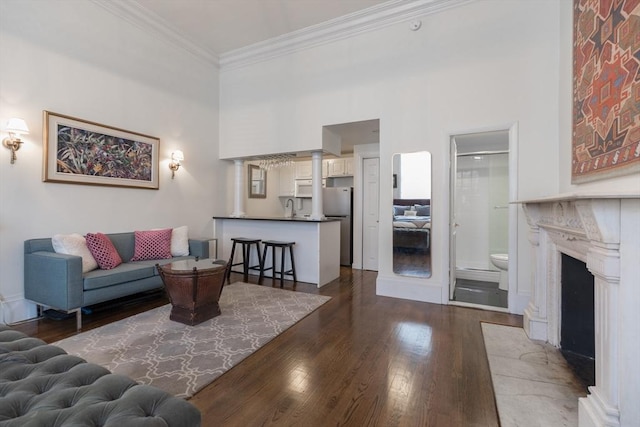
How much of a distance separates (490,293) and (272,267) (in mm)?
3240

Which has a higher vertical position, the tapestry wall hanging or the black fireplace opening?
the tapestry wall hanging

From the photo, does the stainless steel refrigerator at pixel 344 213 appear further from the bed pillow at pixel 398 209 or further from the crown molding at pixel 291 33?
the crown molding at pixel 291 33

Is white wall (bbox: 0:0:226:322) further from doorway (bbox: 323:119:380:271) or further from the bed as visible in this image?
the bed

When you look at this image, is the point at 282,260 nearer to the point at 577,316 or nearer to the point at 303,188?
the point at 303,188

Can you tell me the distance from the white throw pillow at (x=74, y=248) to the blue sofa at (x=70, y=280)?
2.8 inches

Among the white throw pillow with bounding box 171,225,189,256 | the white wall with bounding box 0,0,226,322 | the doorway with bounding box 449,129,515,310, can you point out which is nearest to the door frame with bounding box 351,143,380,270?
the doorway with bounding box 449,129,515,310

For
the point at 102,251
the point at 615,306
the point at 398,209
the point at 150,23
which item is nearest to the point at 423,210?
the point at 398,209

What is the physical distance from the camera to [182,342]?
241cm

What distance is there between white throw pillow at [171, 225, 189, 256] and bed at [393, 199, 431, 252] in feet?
9.51

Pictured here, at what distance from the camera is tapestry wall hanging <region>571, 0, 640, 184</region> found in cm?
162

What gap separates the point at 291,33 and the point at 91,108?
294 centimetres

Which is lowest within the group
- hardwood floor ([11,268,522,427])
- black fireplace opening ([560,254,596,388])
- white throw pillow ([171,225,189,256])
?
hardwood floor ([11,268,522,427])

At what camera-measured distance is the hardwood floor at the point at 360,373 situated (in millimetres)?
1597

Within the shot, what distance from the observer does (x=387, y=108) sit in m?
3.86
